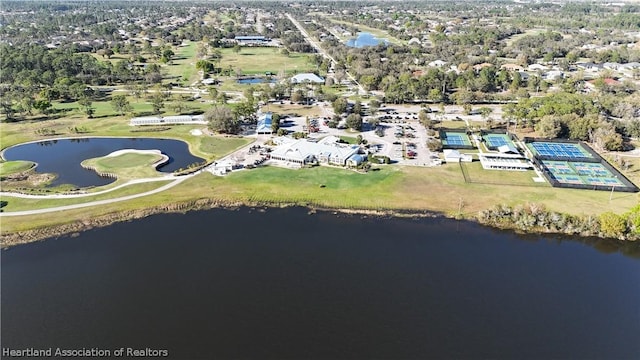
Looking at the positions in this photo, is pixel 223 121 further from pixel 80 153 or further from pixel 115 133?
pixel 80 153

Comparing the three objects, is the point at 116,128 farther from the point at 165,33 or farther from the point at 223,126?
the point at 165,33

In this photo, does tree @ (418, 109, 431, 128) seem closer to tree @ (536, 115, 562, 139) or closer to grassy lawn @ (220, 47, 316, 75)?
tree @ (536, 115, 562, 139)

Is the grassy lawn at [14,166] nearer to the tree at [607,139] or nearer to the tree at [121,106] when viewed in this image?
the tree at [121,106]

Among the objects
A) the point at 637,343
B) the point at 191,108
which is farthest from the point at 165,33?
the point at 637,343

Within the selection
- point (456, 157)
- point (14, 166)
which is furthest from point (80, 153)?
point (456, 157)

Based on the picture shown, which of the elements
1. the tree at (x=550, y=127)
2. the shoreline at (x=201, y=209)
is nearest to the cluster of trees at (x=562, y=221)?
the shoreline at (x=201, y=209)

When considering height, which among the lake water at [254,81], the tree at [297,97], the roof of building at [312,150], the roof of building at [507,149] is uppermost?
the lake water at [254,81]

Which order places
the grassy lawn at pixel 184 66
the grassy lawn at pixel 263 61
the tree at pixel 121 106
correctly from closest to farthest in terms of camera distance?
1. the tree at pixel 121 106
2. the grassy lawn at pixel 184 66
3. the grassy lawn at pixel 263 61
